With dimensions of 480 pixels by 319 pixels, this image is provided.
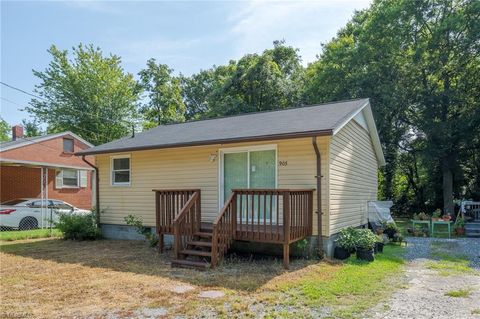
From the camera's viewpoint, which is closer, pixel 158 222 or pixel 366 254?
pixel 366 254

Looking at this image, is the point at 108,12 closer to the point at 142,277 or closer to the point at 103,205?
the point at 103,205

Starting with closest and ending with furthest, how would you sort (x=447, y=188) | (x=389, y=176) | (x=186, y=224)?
(x=186, y=224)
(x=447, y=188)
(x=389, y=176)

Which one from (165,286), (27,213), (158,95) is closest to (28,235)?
(27,213)

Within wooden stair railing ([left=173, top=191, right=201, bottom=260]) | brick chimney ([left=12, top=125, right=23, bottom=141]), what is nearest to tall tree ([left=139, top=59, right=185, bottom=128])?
brick chimney ([left=12, top=125, right=23, bottom=141])

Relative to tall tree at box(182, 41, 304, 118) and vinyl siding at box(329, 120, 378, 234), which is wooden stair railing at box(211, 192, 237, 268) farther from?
tall tree at box(182, 41, 304, 118)

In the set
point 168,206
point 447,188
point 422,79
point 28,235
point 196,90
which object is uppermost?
point 196,90

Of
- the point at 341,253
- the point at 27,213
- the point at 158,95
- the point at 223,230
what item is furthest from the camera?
the point at 158,95

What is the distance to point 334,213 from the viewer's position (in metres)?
7.73

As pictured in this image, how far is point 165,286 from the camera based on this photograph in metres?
5.46

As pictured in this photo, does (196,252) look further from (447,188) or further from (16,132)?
(16,132)

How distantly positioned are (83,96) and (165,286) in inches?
1017

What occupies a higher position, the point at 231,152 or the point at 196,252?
the point at 231,152

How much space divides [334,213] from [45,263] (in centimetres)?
638

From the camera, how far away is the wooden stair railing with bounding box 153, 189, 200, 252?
8.02 meters
